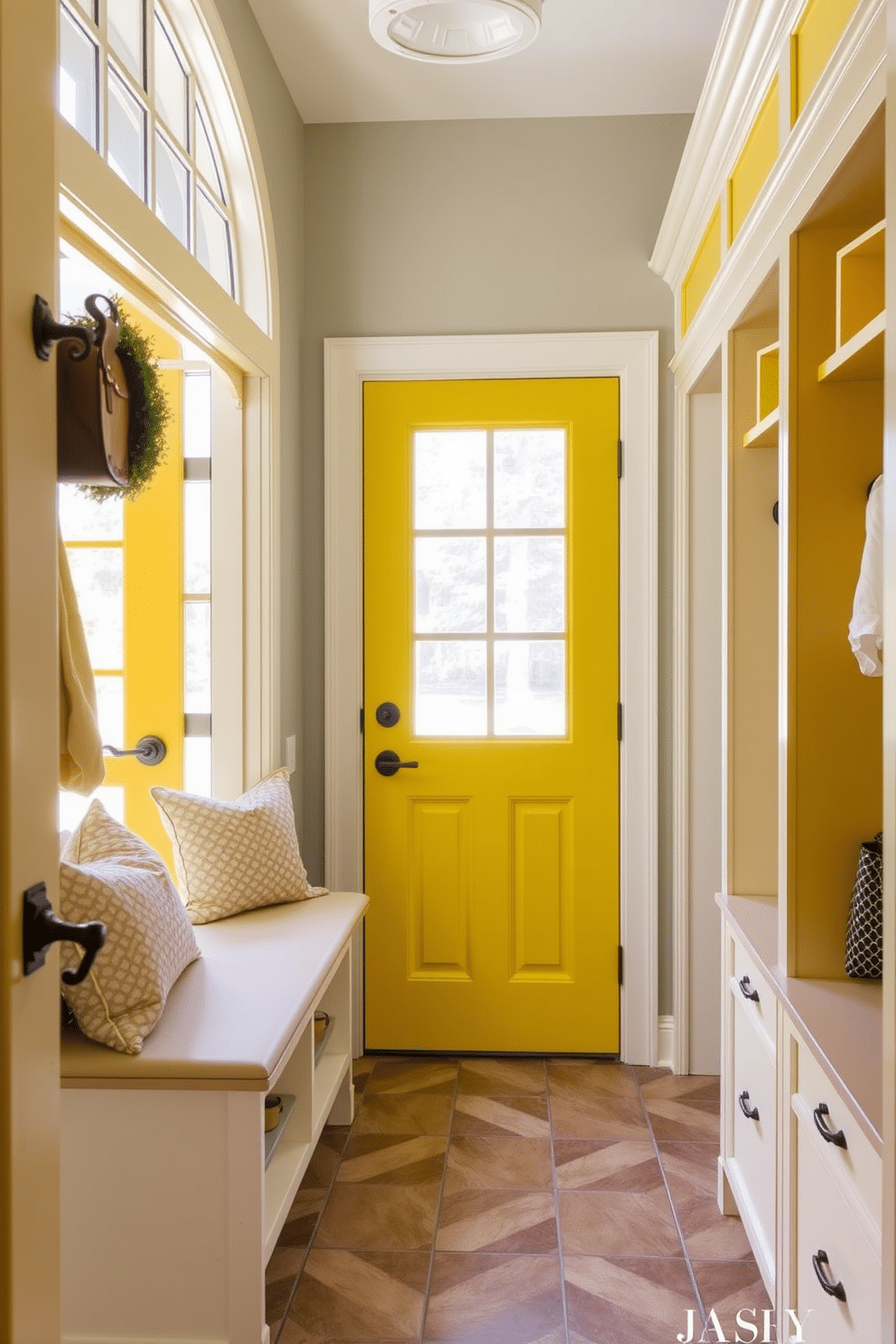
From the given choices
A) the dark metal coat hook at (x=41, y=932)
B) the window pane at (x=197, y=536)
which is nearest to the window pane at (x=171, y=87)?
the window pane at (x=197, y=536)

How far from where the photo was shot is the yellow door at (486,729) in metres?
3.28

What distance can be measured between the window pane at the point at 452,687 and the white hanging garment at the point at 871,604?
71.3 inches

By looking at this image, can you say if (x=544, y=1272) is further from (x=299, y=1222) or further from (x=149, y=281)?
(x=149, y=281)

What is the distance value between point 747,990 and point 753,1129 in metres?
0.28

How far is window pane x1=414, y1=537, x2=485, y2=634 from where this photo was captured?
3.32m

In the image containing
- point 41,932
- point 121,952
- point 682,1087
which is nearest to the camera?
point 41,932

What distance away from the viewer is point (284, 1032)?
1878 mm

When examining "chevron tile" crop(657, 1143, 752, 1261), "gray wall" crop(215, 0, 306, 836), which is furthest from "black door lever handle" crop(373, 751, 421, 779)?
"chevron tile" crop(657, 1143, 752, 1261)

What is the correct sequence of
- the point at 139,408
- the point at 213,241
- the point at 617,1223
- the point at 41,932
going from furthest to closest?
the point at 213,241 → the point at 617,1223 → the point at 139,408 → the point at 41,932

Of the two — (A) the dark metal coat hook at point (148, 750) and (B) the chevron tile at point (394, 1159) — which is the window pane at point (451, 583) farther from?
(B) the chevron tile at point (394, 1159)

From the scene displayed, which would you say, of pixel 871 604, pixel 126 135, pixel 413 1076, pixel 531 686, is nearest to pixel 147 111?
pixel 126 135

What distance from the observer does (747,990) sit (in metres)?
2.18

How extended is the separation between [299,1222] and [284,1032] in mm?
779

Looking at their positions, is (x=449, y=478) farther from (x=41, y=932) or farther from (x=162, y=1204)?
(x=41, y=932)
